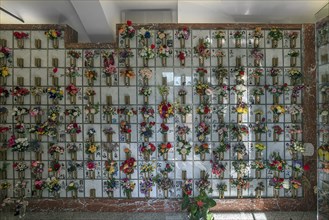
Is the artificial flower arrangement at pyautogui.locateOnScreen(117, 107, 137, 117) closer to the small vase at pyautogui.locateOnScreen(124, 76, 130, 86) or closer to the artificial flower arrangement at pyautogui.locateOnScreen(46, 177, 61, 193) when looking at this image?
the small vase at pyautogui.locateOnScreen(124, 76, 130, 86)

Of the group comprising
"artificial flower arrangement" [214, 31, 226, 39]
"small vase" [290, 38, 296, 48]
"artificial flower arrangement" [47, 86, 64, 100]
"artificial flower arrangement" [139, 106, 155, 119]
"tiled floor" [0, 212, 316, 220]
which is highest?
"artificial flower arrangement" [214, 31, 226, 39]

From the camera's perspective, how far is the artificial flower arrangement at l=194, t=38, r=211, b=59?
4789mm

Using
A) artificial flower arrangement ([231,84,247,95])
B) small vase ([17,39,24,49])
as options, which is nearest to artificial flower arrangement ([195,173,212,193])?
artificial flower arrangement ([231,84,247,95])

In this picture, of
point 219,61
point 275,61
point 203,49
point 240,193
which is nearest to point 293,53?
point 275,61

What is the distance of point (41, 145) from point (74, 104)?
0.91 m

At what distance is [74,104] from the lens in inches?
193

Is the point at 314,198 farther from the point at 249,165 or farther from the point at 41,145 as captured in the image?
the point at 41,145

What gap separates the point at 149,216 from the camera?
471 cm

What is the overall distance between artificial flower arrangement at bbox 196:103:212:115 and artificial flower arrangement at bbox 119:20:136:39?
167 cm

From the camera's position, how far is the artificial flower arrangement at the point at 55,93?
479 cm

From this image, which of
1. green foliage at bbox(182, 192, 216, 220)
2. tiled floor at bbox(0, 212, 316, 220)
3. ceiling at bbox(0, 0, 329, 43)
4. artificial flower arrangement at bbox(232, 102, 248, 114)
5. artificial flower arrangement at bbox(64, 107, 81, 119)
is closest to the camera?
green foliage at bbox(182, 192, 216, 220)

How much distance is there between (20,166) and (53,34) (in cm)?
228

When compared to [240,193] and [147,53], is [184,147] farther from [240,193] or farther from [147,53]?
[147,53]

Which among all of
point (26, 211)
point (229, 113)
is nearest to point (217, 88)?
point (229, 113)
